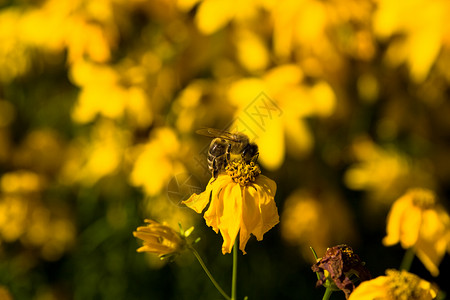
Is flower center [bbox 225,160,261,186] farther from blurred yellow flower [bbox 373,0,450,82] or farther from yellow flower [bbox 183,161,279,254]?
blurred yellow flower [bbox 373,0,450,82]

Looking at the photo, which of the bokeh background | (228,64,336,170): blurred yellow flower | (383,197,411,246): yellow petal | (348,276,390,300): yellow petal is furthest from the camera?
the bokeh background

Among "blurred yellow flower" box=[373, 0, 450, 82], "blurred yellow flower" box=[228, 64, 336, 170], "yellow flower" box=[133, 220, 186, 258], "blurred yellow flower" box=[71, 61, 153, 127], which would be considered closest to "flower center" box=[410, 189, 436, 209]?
"yellow flower" box=[133, 220, 186, 258]

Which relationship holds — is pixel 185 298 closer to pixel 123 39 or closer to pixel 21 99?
pixel 123 39

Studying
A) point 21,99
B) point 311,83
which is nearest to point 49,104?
point 21,99

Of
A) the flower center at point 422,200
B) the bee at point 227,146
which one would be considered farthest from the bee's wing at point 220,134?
the flower center at point 422,200

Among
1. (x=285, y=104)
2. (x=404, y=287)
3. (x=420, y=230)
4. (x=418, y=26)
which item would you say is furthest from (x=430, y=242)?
(x=418, y=26)

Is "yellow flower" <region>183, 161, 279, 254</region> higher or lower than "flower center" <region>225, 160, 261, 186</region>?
lower

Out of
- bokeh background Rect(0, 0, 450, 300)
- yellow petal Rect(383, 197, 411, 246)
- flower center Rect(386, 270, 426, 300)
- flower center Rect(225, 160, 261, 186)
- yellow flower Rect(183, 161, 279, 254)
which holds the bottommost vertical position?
bokeh background Rect(0, 0, 450, 300)

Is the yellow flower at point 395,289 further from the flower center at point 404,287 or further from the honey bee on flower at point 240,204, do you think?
the honey bee on flower at point 240,204
